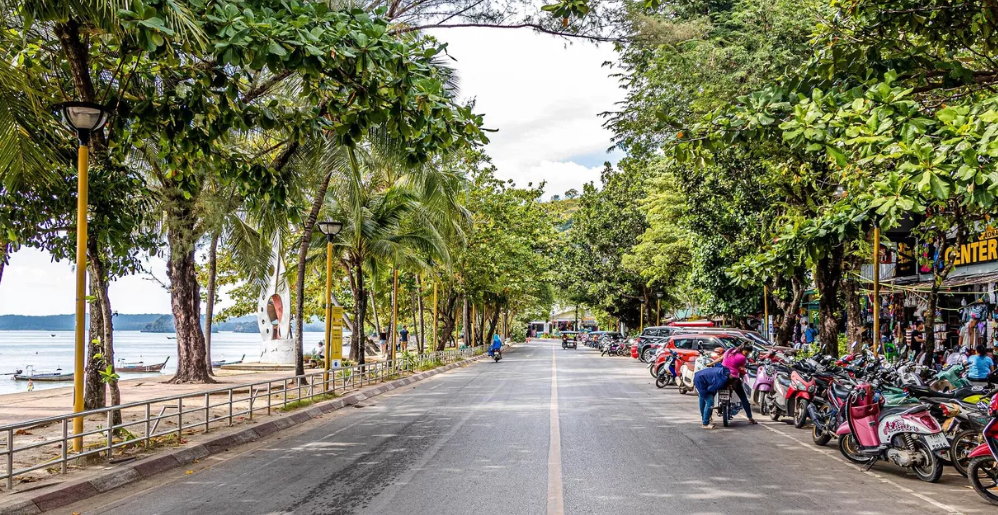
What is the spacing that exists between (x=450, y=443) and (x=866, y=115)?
6699mm

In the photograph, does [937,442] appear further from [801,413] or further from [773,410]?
[773,410]

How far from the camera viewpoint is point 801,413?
41.9 ft

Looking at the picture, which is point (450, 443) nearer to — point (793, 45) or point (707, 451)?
point (707, 451)

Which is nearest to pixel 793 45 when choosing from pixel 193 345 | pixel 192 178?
pixel 192 178

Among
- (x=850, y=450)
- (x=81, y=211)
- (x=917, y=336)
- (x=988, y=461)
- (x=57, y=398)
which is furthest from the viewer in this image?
(x=917, y=336)

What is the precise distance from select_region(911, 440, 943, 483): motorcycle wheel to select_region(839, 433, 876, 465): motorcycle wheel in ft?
2.56

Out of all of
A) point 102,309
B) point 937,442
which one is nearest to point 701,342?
point 937,442

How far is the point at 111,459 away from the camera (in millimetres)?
8641

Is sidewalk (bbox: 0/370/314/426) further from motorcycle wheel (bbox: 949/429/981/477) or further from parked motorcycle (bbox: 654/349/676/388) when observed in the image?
motorcycle wheel (bbox: 949/429/981/477)

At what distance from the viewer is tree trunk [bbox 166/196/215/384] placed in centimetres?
1889

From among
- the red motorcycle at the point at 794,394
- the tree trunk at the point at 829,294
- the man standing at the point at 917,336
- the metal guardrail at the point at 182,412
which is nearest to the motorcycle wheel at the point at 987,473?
the red motorcycle at the point at 794,394

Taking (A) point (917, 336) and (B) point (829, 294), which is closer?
(B) point (829, 294)

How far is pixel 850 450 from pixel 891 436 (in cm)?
104

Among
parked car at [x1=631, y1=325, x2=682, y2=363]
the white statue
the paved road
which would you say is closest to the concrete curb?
the paved road
